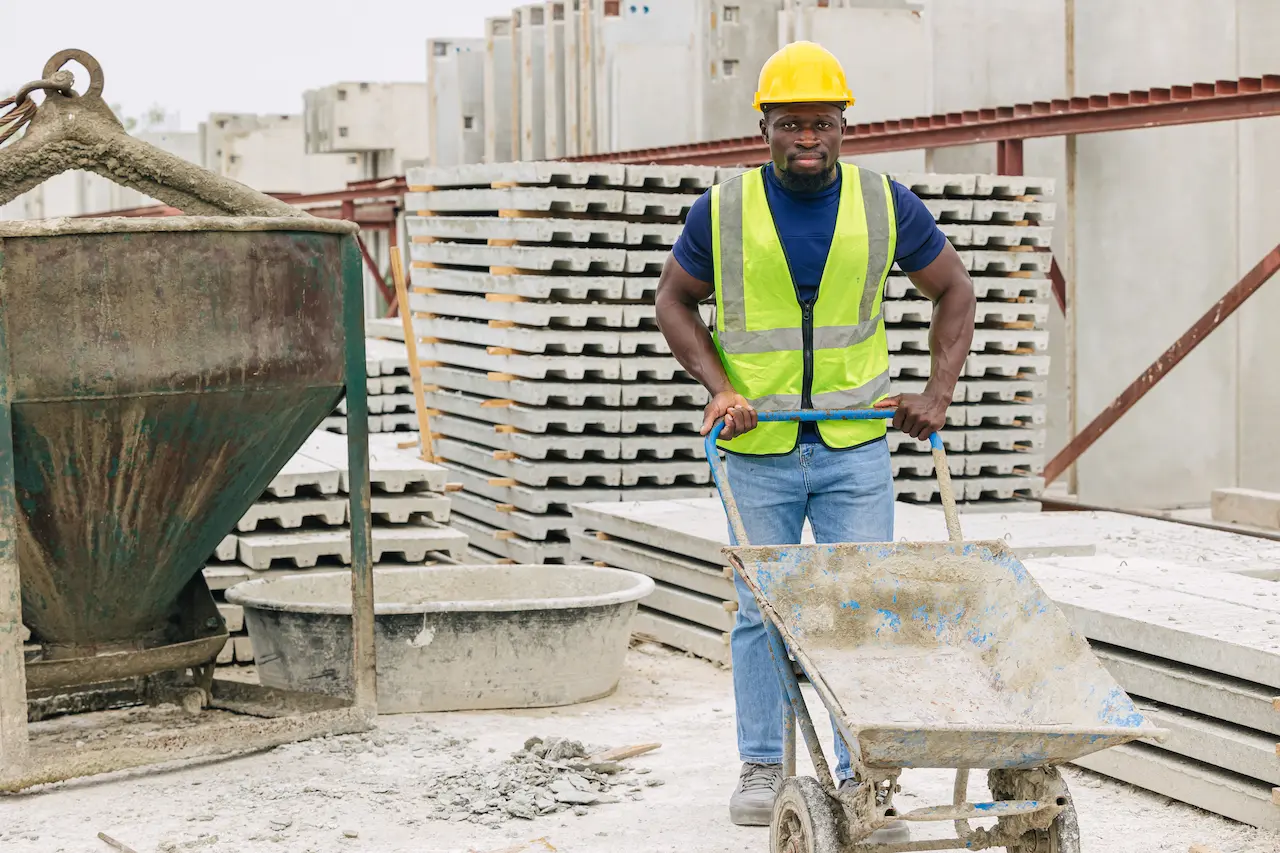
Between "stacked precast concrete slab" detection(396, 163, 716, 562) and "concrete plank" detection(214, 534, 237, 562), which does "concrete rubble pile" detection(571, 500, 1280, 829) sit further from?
"concrete plank" detection(214, 534, 237, 562)

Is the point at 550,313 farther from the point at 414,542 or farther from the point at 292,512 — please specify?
the point at 292,512

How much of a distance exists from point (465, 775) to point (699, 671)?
75.8 inches

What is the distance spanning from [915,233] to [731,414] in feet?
2.55

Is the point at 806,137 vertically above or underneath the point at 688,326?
above

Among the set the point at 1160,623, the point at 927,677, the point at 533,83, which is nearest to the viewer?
the point at 927,677

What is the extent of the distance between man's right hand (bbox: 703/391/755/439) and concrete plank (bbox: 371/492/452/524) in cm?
305

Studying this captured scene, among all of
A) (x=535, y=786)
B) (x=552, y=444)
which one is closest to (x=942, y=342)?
(x=535, y=786)

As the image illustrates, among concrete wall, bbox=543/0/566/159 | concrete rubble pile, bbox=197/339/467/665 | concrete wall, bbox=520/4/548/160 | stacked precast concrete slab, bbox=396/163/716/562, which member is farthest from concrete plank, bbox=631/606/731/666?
concrete wall, bbox=520/4/548/160

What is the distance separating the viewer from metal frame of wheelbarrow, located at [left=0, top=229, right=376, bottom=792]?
5191 mm

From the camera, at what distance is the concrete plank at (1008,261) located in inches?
369

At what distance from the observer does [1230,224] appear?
10281 mm

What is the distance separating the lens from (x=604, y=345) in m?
8.74

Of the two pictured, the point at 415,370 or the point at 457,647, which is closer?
the point at 457,647

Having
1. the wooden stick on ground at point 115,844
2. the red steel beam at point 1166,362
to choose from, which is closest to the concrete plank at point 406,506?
the wooden stick on ground at point 115,844
